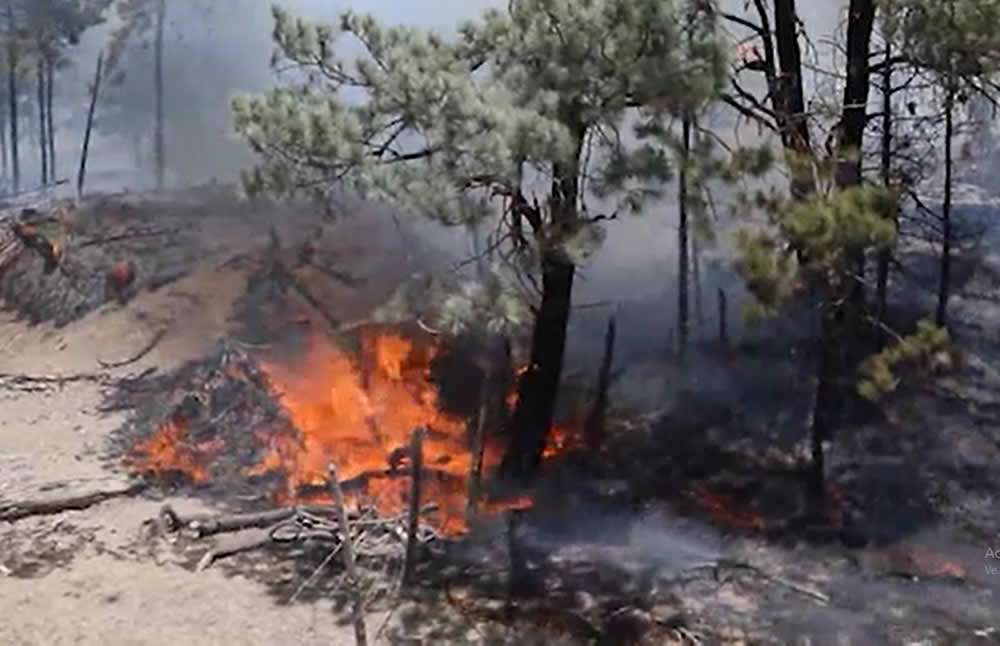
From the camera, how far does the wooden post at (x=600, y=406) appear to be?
47.1 feet

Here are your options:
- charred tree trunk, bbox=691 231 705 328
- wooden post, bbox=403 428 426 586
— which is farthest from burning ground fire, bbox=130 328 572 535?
charred tree trunk, bbox=691 231 705 328

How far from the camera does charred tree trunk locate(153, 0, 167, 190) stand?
39812 millimetres

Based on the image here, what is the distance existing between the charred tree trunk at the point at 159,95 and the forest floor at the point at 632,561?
81.6ft

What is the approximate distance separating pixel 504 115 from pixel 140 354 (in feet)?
36.3

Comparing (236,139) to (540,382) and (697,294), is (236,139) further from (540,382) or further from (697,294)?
(697,294)

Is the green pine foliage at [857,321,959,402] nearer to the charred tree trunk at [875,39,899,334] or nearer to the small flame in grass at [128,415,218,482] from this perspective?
the charred tree trunk at [875,39,899,334]

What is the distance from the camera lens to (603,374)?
15250 mm

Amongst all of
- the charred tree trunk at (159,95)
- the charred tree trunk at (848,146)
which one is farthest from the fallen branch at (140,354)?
the charred tree trunk at (159,95)

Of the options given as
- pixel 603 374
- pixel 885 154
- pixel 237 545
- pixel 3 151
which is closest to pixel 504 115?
pixel 237 545

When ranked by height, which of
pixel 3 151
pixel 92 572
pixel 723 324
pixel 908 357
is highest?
pixel 3 151

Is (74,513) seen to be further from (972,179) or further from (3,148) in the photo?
(3,148)

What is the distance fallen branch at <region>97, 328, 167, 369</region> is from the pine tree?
7758 millimetres

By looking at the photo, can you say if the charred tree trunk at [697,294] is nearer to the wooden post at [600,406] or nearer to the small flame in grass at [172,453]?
the wooden post at [600,406]

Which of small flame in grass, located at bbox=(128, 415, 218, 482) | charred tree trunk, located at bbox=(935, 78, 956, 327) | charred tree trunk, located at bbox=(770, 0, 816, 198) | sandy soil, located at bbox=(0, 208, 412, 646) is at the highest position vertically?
charred tree trunk, located at bbox=(770, 0, 816, 198)
